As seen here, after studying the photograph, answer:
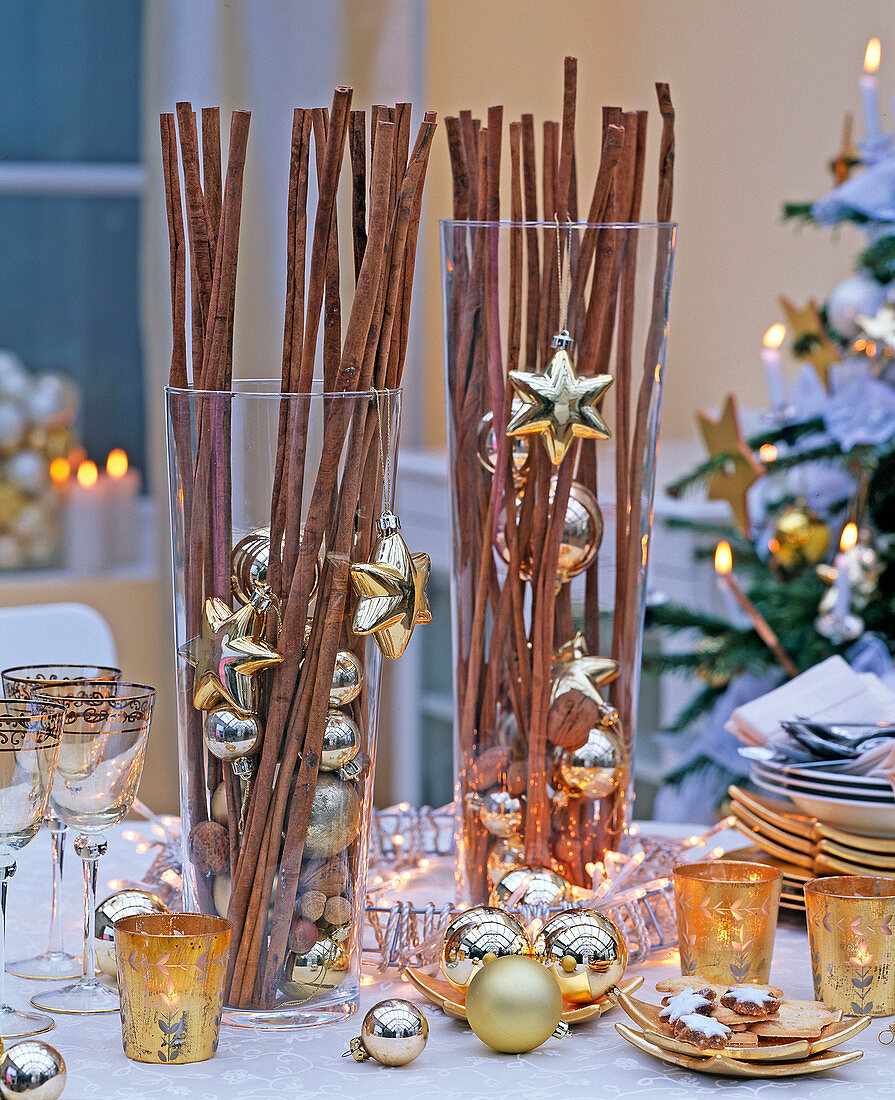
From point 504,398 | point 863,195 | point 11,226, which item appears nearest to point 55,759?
point 504,398

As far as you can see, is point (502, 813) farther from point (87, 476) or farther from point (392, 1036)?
point (87, 476)

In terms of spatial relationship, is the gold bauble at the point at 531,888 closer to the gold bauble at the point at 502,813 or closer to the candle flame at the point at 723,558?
the gold bauble at the point at 502,813

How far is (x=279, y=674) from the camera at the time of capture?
24.2 inches

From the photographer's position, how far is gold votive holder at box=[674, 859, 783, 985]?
A: 0.65 metres

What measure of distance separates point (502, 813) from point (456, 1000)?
6.1 inches

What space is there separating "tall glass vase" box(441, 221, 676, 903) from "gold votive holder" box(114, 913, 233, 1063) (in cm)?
23

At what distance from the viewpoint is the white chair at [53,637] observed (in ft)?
3.98

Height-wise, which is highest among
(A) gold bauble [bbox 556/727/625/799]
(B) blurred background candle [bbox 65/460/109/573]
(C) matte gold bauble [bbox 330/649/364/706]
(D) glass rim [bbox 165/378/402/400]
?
(D) glass rim [bbox 165/378/402/400]

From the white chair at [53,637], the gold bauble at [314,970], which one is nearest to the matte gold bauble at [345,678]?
the gold bauble at [314,970]

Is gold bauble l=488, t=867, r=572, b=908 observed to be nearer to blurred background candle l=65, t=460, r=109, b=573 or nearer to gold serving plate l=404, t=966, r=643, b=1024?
gold serving plate l=404, t=966, r=643, b=1024

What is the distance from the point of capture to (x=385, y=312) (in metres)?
0.65

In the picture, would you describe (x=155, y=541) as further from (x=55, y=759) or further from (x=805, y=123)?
(x=55, y=759)

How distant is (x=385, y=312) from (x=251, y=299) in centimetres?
181

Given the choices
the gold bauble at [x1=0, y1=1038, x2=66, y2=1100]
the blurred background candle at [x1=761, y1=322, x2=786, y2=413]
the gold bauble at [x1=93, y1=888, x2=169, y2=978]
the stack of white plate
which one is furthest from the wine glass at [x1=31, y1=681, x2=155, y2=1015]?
the blurred background candle at [x1=761, y1=322, x2=786, y2=413]
